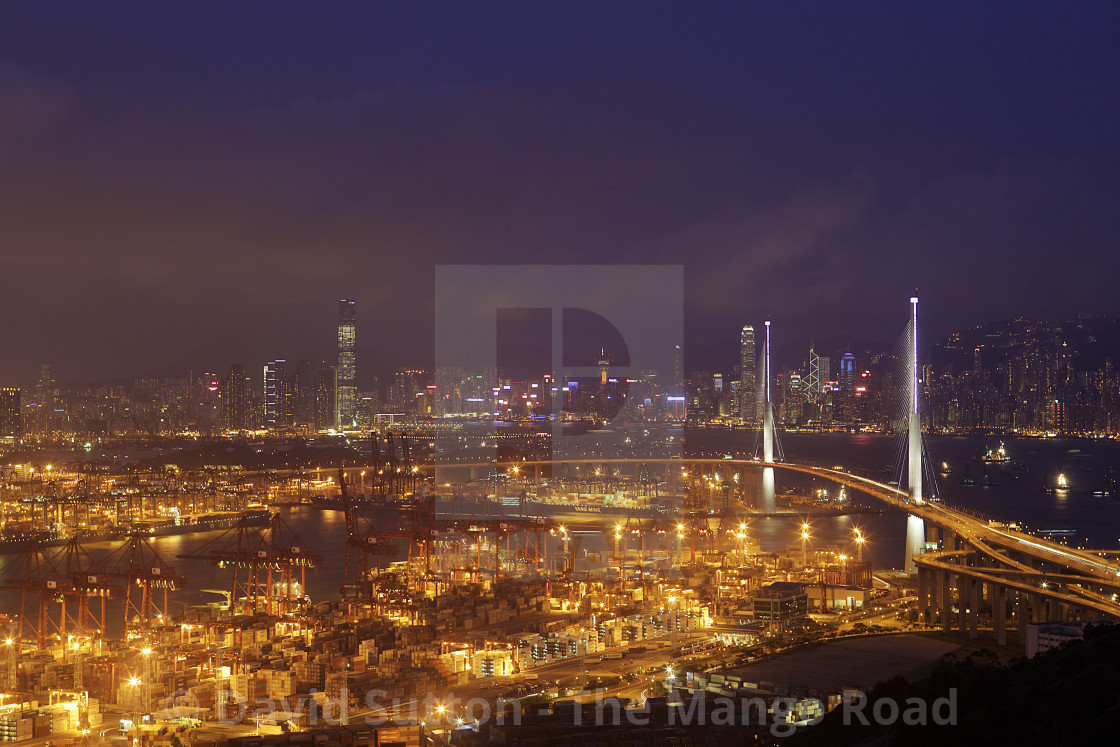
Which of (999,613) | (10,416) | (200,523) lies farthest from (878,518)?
(10,416)

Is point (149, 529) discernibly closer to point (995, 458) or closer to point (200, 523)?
point (200, 523)

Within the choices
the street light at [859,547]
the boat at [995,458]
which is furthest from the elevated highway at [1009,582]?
the boat at [995,458]

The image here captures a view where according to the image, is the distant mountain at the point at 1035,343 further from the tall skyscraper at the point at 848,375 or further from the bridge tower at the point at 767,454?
the bridge tower at the point at 767,454

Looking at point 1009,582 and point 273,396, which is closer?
point 1009,582

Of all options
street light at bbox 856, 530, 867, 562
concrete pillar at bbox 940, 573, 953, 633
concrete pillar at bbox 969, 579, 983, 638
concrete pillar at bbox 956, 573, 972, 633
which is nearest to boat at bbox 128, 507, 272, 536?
street light at bbox 856, 530, 867, 562

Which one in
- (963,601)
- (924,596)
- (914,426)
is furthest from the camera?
(914,426)

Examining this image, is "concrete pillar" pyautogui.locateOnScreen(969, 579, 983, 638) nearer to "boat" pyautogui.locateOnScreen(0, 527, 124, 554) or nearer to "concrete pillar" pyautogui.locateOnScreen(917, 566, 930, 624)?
"concrete pillar" pyautogui.locateOnScreen(917, 566, 930, 624)

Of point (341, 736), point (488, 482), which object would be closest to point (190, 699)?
point (341, 736)
